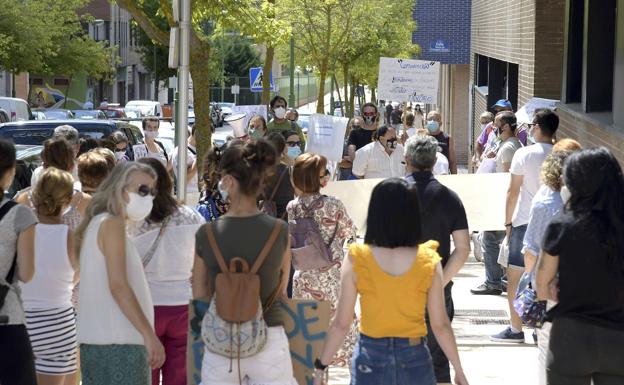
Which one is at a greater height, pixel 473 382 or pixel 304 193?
pixel 304 193

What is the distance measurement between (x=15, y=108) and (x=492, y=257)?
74.1 feet

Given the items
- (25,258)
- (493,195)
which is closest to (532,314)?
(25,258)

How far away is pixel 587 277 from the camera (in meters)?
5.30

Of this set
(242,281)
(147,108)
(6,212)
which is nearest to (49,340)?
(6,212)

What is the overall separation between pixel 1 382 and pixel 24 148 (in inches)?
375

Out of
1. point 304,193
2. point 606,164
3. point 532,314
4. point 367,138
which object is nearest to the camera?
point 606,164

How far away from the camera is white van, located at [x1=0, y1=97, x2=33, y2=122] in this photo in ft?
105

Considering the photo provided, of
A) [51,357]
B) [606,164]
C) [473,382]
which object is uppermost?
[606,164]

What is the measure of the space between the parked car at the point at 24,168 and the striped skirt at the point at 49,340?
433 cm

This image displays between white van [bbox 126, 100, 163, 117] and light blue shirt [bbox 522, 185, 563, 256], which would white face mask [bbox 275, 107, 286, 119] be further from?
white van [bbox 126, 100, 163, 117]

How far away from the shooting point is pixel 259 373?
5379mm

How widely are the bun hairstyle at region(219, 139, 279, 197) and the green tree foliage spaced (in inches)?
1532

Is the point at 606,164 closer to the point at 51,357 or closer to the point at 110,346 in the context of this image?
the point at 110,346

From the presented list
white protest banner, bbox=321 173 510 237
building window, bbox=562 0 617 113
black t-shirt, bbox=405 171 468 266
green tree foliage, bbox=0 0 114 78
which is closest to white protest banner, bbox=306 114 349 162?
building window, bbox=562 0 617 113
